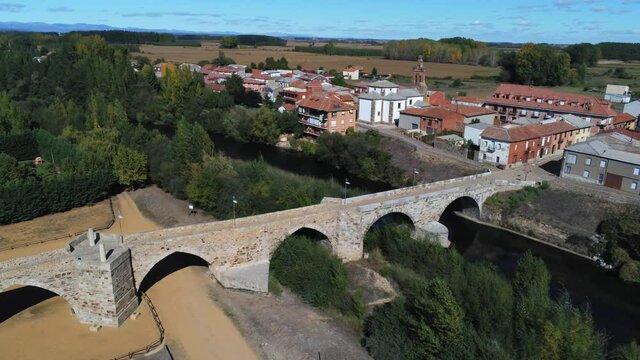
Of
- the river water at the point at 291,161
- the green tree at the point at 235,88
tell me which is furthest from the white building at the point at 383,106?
the green tree at the point at 235,88

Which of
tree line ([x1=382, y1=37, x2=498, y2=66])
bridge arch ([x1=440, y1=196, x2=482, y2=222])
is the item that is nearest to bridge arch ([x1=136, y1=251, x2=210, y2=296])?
bridge arch ([x1=440, y1=196, x2=482, y2=222])

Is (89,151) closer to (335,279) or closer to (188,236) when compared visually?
(188,236)

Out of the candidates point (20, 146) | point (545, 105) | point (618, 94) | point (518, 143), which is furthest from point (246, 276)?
point (618, 94)

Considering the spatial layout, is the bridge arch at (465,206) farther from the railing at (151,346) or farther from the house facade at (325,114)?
the railing at (151,346)

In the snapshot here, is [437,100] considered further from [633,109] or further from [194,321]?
[194,321]

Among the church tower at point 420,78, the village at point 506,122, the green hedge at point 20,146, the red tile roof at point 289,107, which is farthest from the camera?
the church tower at point 420,78

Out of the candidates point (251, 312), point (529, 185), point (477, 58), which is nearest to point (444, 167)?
point (529, 185)
